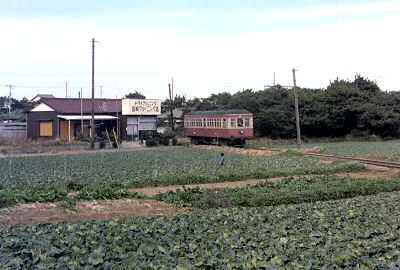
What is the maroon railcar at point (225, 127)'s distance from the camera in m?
39.1

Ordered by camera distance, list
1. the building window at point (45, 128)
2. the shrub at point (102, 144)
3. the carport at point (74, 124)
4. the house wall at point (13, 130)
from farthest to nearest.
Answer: the building window at point (45, 128)
the house wall at point (13, 130)
the carport at point (74, 124)
the shrub at point (102, 144)

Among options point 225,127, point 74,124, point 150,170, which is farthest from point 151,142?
point 150,170

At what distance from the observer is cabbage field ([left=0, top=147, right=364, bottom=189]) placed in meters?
20.5

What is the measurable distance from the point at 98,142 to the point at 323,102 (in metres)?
23.0

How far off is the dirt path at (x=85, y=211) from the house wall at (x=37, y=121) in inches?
1273

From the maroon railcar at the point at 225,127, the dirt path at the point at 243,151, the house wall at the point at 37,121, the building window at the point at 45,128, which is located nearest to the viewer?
the dirt path at the point at 243,151

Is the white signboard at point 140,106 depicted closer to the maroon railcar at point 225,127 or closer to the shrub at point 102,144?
the maroon railcar at point 225,127

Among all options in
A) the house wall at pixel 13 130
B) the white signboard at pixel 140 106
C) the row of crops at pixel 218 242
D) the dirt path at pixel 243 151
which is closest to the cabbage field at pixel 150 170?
the dirt path at pixel 243 151

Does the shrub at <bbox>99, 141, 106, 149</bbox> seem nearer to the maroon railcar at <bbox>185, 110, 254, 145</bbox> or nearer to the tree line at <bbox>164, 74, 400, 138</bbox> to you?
the maroon railcar at <bbox>185, 110, 254, 145</bbox>

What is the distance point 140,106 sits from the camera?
4981 centimetres

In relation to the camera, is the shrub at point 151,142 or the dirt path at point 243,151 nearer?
the dirt path at point 243,151

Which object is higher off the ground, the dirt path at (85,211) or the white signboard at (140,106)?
the white signboard at (140,106)

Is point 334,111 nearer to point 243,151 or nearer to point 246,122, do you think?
point 246,122

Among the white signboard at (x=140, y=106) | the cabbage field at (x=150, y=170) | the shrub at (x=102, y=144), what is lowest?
the cabbage field at (x=150, y=170)
